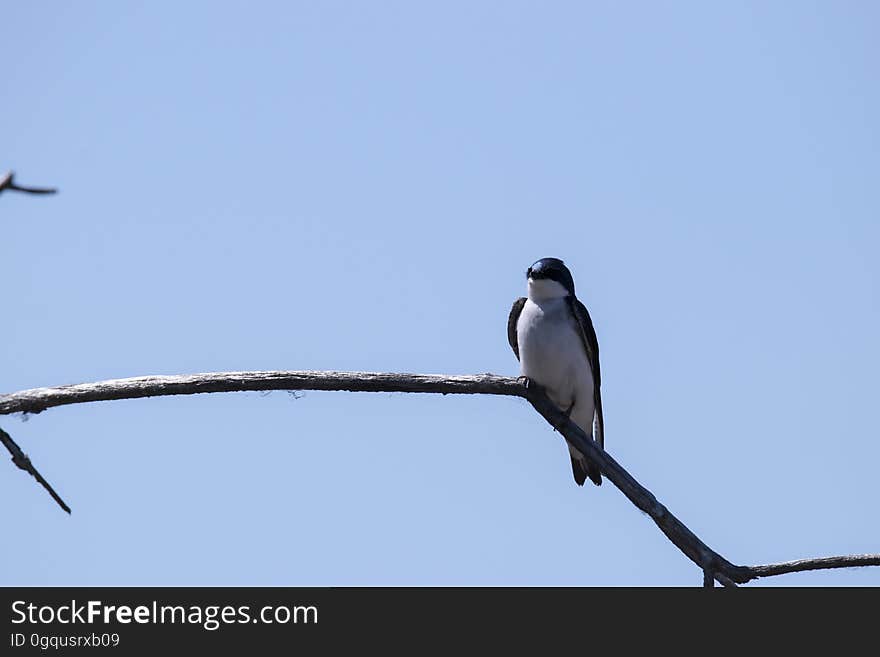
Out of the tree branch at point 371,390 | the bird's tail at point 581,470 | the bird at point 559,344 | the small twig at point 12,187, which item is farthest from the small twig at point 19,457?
the bird's tail at point 581,470

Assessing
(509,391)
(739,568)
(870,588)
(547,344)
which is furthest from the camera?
(547,344)

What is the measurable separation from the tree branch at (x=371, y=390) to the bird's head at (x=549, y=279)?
11.9 feet

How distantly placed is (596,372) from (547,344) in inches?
30.6

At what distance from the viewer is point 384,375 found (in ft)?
19.6

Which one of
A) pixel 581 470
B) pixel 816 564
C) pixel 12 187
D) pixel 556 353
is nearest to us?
pixel 12 187

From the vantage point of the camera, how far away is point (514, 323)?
32.8 ft

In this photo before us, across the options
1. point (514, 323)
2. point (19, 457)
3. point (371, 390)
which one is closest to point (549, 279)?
point (514, 323)

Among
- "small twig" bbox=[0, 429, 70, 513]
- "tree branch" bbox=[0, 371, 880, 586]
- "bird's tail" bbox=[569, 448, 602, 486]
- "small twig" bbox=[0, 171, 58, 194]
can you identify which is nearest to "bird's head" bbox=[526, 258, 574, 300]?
"bird's tail" bbox=[569, 448, 602, 486]

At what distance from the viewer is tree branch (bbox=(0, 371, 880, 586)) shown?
19.1 ft

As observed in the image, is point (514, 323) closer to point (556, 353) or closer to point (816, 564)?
point (556, 353)

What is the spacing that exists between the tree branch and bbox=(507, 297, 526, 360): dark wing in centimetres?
371

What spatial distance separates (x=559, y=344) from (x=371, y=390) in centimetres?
368
